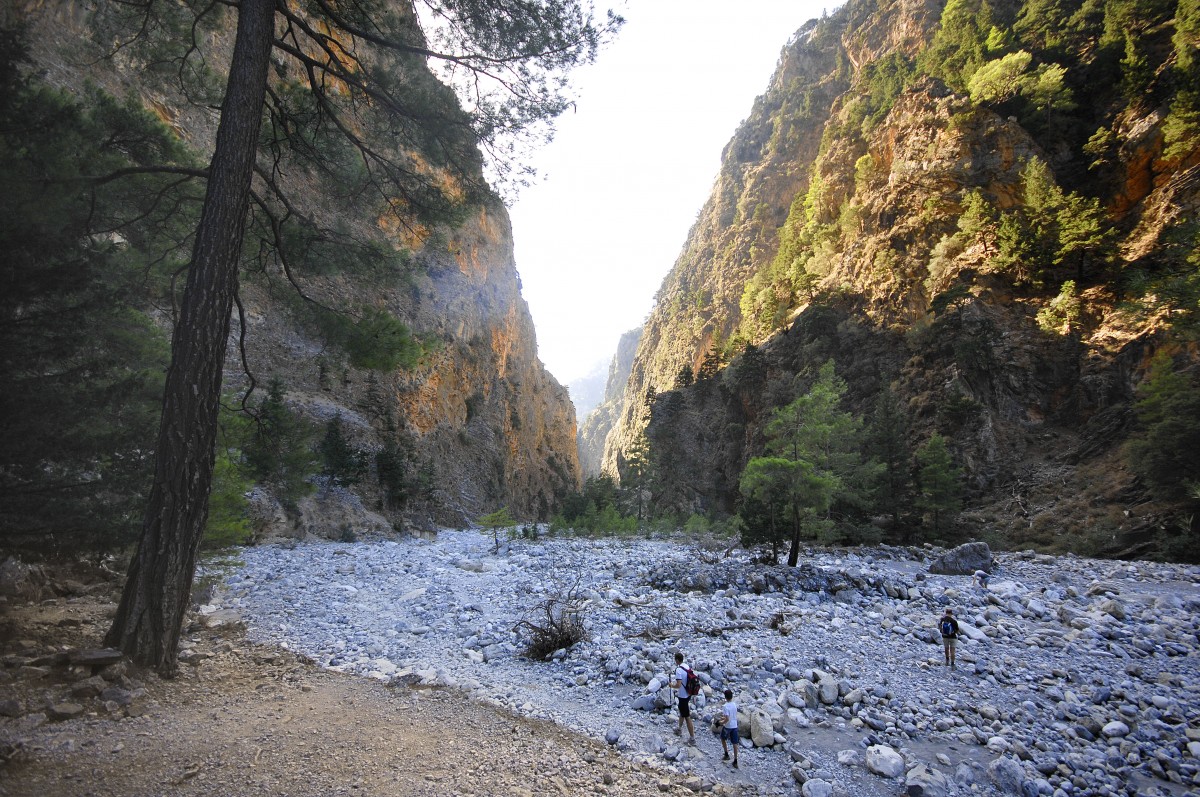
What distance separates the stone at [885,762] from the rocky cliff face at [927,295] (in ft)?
51.9

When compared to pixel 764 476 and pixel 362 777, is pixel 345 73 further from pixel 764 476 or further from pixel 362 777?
pixel 764 476

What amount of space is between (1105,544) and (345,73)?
21.9 metres

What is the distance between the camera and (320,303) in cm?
675

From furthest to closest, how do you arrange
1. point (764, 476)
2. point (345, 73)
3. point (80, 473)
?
point (764, 476), point (345, 73), point (80, 473)

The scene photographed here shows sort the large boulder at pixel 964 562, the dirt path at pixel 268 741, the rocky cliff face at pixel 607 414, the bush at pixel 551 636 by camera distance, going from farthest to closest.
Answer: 1. the rocky cliff face at pixel 607 414
2. the large boulder at pixel 964 562
3. the bush at pixel 551 636
4. the dirt path at pixel 268 741

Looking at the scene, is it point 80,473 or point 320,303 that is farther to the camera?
point 320,303

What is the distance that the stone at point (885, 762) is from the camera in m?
4.51

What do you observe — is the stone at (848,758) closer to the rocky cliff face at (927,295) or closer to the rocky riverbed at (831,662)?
the rocky riverbed at (831,662)

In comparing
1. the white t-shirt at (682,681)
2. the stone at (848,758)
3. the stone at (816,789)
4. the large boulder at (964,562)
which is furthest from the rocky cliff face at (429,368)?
the large boulder at (964,562)

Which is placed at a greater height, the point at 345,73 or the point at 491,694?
Result: the point at 345,73

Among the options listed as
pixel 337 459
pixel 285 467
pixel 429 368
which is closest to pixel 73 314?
pixel 285 467

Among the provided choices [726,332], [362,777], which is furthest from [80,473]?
[726,332]

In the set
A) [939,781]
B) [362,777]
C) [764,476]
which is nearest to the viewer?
[362,777]

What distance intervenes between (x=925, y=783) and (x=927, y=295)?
3040cm
